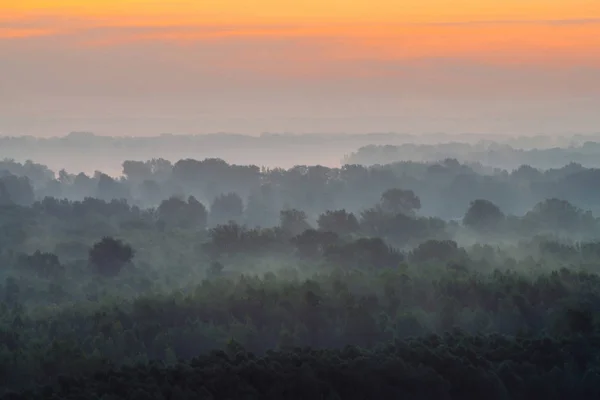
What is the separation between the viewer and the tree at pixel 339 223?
139m

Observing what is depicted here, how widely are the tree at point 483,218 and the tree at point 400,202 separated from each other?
16.0 meters

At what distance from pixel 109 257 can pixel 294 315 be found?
38.4 m

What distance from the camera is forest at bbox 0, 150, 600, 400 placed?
173ft

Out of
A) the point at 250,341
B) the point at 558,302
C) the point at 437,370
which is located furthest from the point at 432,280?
the point at 437,370

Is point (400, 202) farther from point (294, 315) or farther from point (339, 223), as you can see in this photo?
point (294, 315)

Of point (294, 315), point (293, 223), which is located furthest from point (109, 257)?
point (293, 223)

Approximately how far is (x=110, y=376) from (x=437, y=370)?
1428 centimetres

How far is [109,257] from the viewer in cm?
10862

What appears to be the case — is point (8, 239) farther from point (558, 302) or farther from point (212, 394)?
point (212, 394)

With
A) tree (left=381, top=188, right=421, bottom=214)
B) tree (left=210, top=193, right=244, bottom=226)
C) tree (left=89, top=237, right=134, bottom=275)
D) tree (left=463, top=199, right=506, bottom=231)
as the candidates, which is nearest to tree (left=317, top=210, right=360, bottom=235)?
tree (left=463, top=199, right=506, bottom=231)

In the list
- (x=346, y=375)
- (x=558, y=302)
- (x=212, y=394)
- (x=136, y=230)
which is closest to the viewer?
(x=212, y=394)

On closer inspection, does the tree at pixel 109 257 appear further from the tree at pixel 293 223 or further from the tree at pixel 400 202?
the tree at pixel 400 202

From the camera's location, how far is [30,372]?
185 ft

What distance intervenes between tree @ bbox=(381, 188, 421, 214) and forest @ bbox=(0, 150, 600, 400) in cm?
3117
